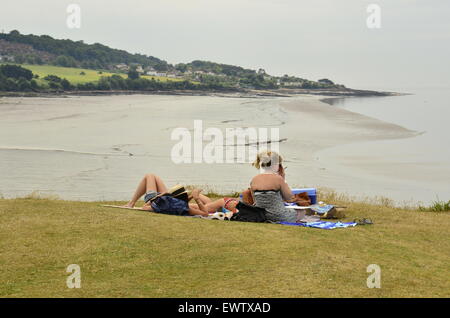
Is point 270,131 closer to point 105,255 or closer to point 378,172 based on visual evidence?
point 378,172

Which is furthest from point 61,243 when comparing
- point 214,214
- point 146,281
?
point 214,214

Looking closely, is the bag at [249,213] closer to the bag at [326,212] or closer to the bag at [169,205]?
the bag at [169,205]

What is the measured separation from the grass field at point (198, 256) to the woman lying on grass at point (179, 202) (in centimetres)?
63

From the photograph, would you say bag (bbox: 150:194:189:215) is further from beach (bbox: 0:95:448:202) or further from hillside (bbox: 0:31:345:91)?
hillside (bbox: 0:31:345:91)

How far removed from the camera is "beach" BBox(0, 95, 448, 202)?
899 inches

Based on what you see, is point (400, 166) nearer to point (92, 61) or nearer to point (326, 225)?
point (326, 225)

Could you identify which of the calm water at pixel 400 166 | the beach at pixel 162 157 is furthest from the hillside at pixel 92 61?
the calm water at pixel 400 166

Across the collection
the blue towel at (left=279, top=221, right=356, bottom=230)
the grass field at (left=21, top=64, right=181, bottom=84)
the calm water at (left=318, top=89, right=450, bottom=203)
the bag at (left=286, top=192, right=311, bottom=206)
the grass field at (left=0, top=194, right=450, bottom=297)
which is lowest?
the calm water at (left=318, top=89, right=450, bottom=203)

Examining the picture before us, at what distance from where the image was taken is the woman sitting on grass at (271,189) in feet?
34.6

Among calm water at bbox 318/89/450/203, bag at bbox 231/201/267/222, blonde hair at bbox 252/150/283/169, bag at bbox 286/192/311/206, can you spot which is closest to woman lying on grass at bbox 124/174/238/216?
bag at bbox 231/201/267/222

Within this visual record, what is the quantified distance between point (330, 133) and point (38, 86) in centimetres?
6675

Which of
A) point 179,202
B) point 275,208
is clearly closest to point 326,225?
point 275,208

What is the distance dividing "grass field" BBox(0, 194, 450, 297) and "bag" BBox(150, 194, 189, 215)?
497 millimetres

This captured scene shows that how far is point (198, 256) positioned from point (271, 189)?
263 centimetres
